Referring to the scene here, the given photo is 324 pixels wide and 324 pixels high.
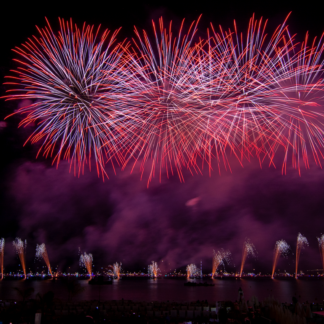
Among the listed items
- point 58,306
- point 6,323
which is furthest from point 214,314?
point 6,323

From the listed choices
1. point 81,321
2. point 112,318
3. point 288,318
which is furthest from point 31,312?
point 288,318

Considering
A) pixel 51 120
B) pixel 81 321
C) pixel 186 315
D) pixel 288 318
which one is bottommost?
pixel 186 315

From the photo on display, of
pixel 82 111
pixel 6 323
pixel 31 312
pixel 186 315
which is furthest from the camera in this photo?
pixel 186 315

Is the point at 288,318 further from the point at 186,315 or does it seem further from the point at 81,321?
the point at 81,321

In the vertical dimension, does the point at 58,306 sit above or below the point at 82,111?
below

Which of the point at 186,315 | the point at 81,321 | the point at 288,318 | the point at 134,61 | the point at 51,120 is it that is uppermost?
the point at 134,61

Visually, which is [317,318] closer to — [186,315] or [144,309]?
[186,315]

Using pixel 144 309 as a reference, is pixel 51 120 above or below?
above

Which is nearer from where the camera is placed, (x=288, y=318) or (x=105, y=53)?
(x=288, y=318)

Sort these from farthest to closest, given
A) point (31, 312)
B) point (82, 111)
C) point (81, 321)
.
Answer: point (82, 111)
point (31, 312)
point (81, 321)
